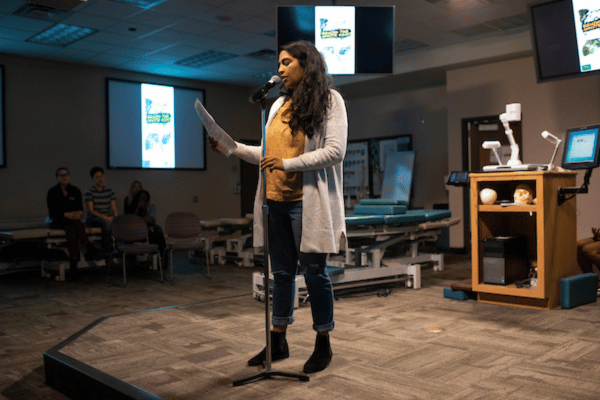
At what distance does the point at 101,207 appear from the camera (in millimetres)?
6266

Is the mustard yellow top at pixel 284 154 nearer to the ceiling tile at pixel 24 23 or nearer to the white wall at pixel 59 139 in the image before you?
the ceiling tile at pixel 24 23

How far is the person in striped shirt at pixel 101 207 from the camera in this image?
6.04m

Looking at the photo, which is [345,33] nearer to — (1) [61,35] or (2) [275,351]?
(2) [275,351]

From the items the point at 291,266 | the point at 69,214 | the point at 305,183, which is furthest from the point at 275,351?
the point at 69,214

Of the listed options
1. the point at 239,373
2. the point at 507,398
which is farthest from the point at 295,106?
the point at 507,398

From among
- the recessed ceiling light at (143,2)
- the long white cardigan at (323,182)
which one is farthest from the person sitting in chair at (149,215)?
the long white cardigan at (323,182)

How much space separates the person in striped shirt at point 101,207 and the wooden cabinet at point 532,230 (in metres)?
4.15

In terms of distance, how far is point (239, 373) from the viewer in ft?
7.52

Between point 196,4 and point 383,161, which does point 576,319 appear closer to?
point 196,4

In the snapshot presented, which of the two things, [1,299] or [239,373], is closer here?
[239,373]

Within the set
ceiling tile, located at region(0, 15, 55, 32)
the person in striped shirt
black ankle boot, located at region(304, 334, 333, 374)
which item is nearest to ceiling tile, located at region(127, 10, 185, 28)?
ceiling tile, located at region(0, 15, 55, 32)

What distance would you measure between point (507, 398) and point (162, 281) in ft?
13.4

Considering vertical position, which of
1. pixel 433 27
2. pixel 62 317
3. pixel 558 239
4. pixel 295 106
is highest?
pixel 433 27

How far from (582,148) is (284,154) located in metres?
2.62
